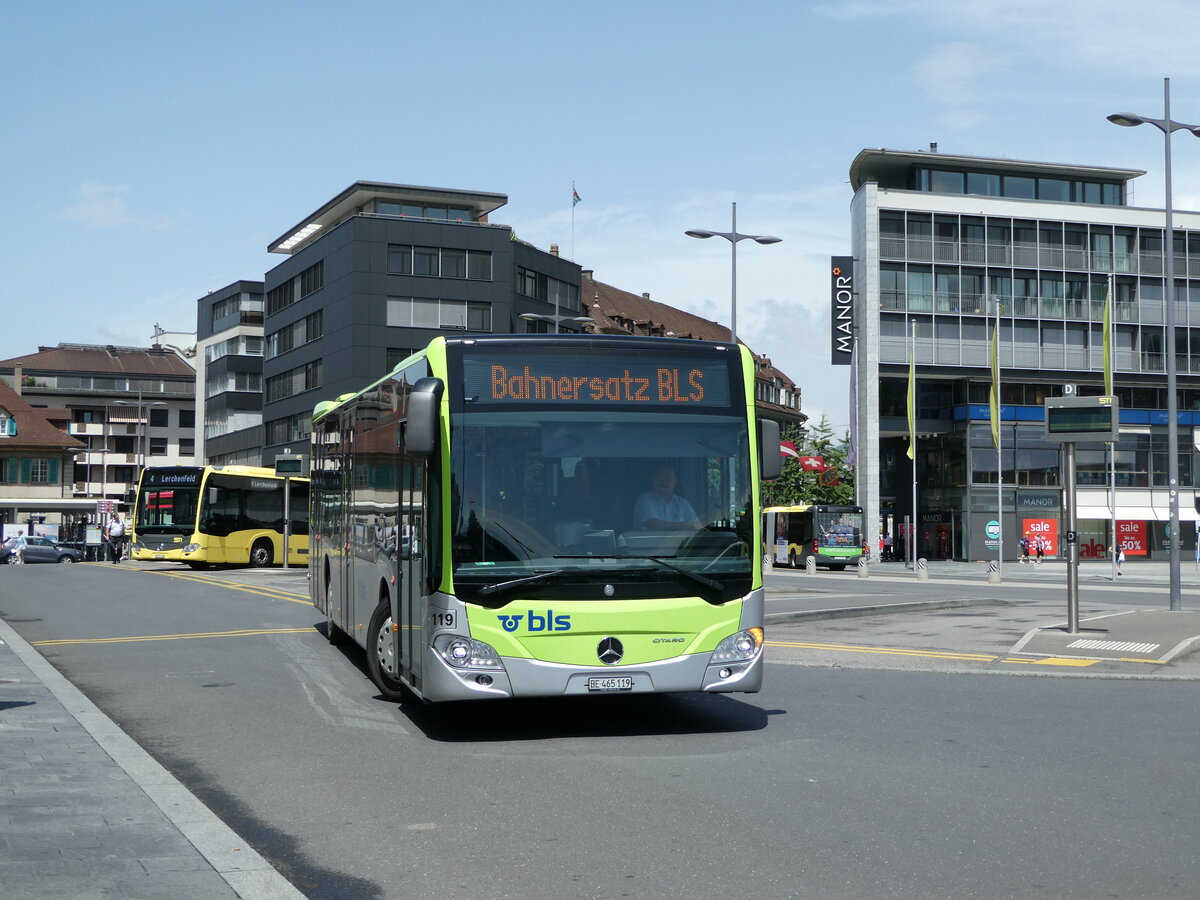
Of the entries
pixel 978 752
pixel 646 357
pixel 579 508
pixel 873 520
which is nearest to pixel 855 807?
pixel 978 752

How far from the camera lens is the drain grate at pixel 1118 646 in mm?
15539

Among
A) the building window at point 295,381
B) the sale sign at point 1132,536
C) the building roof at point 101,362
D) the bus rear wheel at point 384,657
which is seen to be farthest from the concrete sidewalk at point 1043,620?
the building roof at point 101,362

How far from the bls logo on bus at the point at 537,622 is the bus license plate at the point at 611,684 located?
0.45m

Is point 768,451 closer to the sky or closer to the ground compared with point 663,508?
closer to the sky

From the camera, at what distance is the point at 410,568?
10609 millimetres

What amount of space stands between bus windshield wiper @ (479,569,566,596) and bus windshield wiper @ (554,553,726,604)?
0.48 meters

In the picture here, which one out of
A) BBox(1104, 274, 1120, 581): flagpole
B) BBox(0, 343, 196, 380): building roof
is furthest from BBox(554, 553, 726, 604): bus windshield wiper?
BBox(0, 343, 196, 380): building roof

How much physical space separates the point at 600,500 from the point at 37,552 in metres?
59.9

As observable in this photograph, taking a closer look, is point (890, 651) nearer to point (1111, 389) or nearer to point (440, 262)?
point (1111, 389)

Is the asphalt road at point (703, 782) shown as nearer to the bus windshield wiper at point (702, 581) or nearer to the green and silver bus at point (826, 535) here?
the bus windshield wiper at point (702, 581)

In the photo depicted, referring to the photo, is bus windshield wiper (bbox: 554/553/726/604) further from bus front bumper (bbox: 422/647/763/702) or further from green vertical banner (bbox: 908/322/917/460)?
green vertical banner (bbox: 908/322/917/460)

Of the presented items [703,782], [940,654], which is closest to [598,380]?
[703,782]

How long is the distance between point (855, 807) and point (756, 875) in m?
1.54

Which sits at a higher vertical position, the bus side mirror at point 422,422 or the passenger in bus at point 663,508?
the bus side mirror at point 422,422
